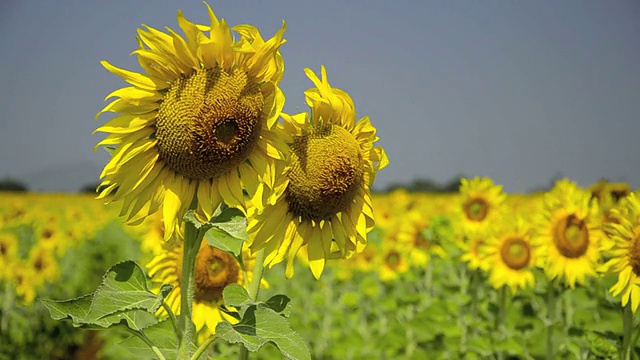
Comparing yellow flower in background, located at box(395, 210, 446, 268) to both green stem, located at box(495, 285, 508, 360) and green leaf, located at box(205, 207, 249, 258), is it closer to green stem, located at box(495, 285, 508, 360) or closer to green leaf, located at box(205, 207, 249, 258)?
green stem, located at box(495, 285, 508, 360)

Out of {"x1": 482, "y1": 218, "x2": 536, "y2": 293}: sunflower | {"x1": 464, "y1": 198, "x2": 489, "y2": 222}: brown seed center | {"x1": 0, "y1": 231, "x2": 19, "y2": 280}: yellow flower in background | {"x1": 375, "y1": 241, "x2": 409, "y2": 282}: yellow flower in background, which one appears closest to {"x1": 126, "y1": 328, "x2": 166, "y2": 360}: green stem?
{"x1": 482, "y1": 218, "x2": 536, "y2": 293}: sunflower

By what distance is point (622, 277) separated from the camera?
8.55 feet

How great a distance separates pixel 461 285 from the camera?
225 inches

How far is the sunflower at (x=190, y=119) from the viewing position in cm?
153

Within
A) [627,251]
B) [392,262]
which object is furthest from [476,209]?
[627,251]

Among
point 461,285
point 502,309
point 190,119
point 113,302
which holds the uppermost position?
point 190,119

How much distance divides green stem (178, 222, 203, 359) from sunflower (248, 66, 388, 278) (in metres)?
0.20

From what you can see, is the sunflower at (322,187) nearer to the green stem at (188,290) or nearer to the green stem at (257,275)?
the green stem at (257,275)

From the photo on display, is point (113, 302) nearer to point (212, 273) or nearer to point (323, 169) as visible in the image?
point (323, 169)

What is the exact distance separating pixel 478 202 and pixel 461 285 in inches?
28.0

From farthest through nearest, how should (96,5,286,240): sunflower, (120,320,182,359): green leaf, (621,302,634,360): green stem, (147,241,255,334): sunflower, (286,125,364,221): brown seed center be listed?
(621,302,634,360): green stem < (147,241,255,334): sunflower < (286,125,364,221): brown seed center < (120,320,182,359): green leaf < (96,5,286,240): sunflower

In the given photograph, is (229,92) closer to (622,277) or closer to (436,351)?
(622,277)

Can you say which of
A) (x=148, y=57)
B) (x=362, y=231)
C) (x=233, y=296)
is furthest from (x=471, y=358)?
(x=148, y=57)

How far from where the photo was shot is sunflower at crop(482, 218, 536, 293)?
4.64 m
